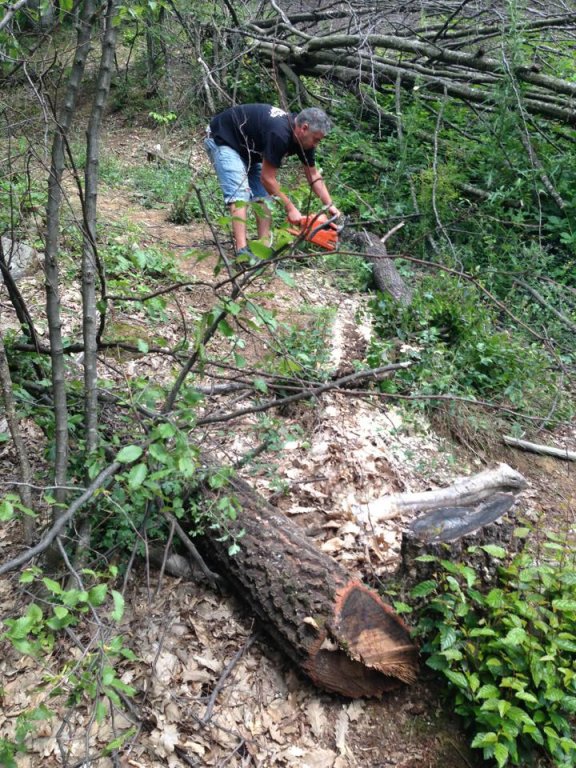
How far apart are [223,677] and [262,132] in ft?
14.8

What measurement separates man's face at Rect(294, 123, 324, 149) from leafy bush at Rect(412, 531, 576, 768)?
3903 millimetres

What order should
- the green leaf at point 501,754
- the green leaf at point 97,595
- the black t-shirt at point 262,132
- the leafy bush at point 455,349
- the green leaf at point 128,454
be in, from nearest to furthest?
1. the green leaf at point 97,595
2. the green leaf at point 128,454
3. the green leaf at point 501,754
4. the leafy bush at point 455,349
5. the black t-shirt at point 262,132

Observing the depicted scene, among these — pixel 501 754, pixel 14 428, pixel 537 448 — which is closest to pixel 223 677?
pixel 501 754

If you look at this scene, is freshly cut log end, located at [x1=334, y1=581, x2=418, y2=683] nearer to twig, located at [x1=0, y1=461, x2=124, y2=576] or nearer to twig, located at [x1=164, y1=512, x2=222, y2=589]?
twig, located at [x1=164, y1=512, x2=222, y2=589]

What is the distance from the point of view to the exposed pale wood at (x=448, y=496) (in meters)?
3.69

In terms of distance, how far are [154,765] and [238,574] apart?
2.80 feet

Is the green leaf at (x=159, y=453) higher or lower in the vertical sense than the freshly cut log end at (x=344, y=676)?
higher

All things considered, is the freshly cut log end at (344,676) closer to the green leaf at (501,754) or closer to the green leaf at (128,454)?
the green leaf at (501,754)

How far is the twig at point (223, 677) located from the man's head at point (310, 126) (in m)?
4.14

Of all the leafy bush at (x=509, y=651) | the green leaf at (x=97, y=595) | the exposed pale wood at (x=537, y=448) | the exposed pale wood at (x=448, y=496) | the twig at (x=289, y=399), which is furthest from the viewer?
the exposed pale wood at (x=537, y=448)

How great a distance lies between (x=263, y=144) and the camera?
568 centimetres

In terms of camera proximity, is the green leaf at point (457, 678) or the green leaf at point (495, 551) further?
the green leaf at point (495, 551)

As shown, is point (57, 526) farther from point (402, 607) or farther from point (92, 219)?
point (402, 607)

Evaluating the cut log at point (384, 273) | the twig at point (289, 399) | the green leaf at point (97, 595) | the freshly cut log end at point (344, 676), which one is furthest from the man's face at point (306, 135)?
the green leaf at point (97, 595)
